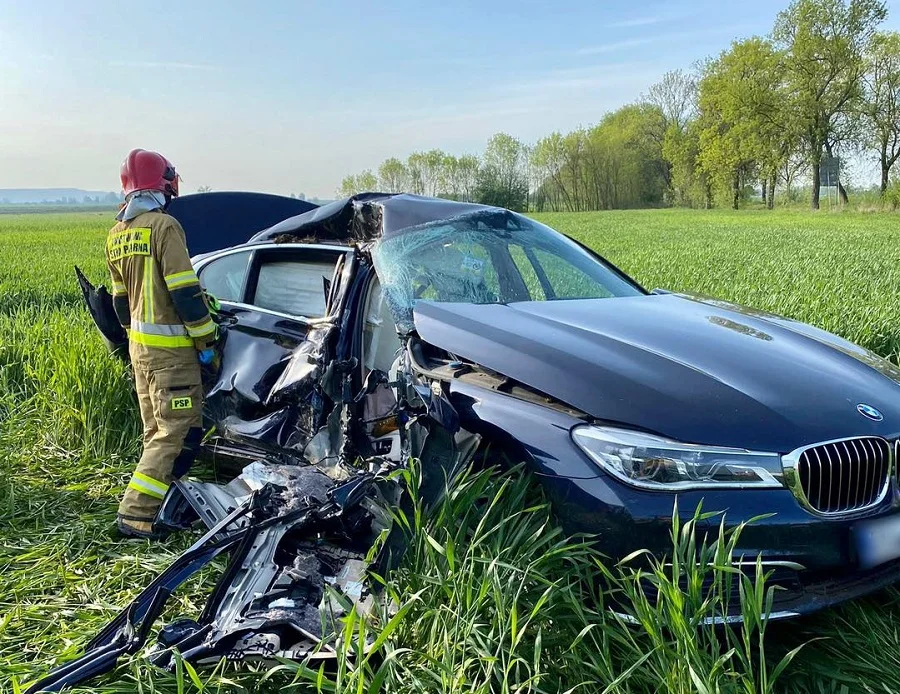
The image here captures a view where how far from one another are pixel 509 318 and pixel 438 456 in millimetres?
725

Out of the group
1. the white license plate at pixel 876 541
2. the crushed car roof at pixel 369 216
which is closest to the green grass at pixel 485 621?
the white license plate at pixel 876 541

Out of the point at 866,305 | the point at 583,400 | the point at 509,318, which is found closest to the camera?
the point at 583,400

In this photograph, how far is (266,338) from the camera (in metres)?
3.54

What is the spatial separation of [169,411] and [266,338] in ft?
2.01

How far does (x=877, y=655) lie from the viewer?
2.05 m

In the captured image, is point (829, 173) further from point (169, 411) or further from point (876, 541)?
point (169, 411)

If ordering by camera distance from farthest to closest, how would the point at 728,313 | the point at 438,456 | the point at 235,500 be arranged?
1. the point at 728,313
2. the point at 235,500
3. the point at 438,456

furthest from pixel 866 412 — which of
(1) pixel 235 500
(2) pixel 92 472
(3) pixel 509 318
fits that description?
(2) pixel 92 472

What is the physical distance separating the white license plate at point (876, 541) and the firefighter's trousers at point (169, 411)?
2.96 meters

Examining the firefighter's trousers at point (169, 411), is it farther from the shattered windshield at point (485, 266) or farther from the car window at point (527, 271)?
the car window at point (527, 271)

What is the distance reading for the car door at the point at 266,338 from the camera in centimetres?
332

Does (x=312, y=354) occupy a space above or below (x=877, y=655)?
A: above

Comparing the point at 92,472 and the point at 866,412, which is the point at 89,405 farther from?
the point at 866,412

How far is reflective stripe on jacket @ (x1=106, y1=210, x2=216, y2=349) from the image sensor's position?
3.36m
